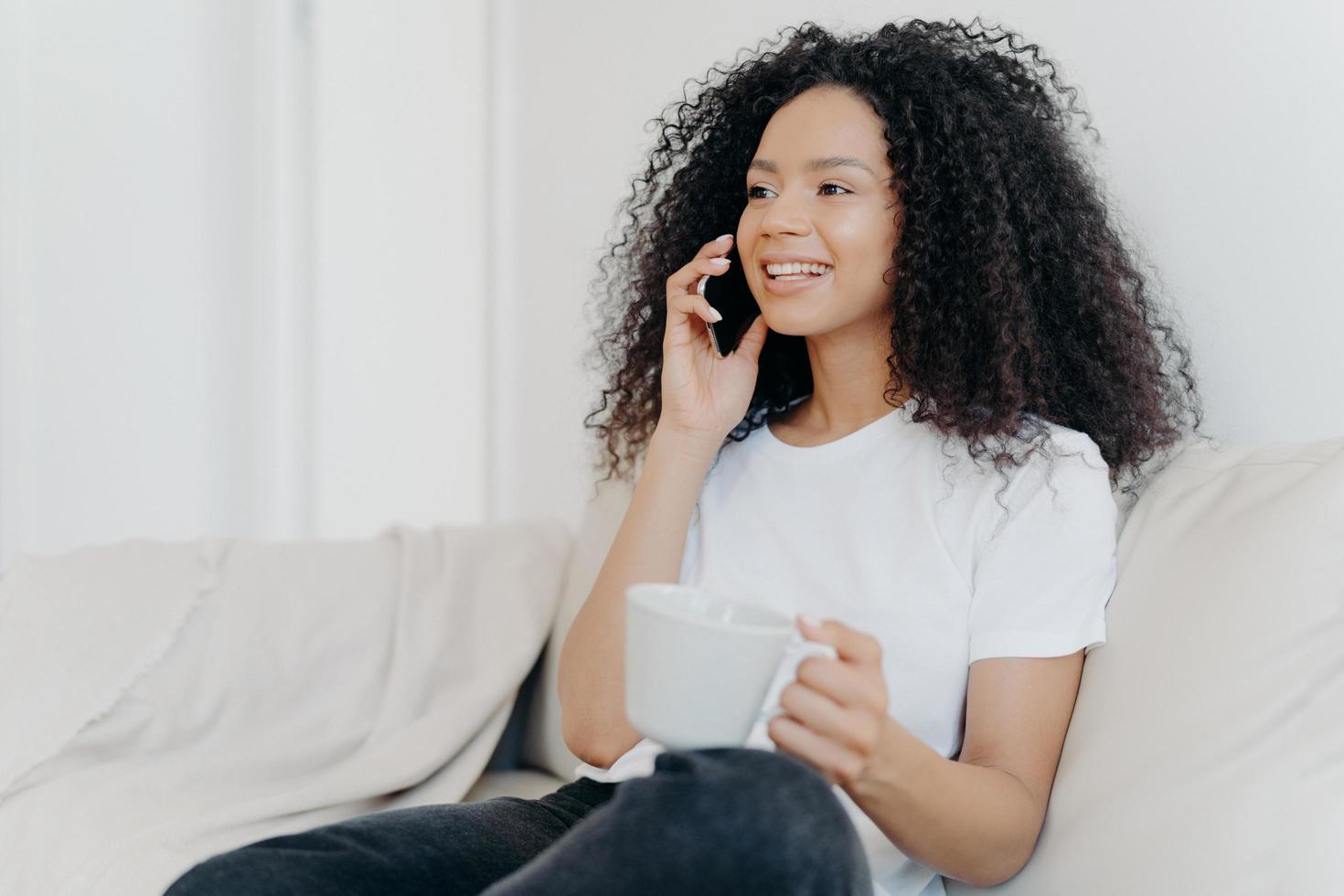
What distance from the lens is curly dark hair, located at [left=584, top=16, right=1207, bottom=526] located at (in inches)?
49.4

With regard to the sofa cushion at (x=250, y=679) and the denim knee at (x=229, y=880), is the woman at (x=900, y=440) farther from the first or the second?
the sofa cushion at (x=250, y=679)

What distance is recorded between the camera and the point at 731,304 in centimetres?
151

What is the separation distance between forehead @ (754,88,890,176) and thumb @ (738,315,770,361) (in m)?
0.17

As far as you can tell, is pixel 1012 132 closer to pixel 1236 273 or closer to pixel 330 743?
pixel 1236 273

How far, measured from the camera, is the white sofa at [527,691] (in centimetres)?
97

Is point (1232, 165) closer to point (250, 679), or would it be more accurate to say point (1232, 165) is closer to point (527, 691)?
point (527, 691)

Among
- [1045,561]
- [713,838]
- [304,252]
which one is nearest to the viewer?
[713,838]

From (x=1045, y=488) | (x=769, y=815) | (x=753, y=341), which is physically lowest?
(x=769, y=815)

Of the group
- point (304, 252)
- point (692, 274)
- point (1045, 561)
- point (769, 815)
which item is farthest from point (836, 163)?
point (304, 252)

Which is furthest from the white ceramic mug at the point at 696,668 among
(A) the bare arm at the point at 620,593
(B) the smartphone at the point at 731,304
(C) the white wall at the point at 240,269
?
(C) the white wall at the point at 240,269

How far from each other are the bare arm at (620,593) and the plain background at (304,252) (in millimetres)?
1002

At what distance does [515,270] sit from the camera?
2.58 meters

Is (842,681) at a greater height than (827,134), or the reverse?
(827,134)

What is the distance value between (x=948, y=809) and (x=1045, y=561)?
26 centimetres
